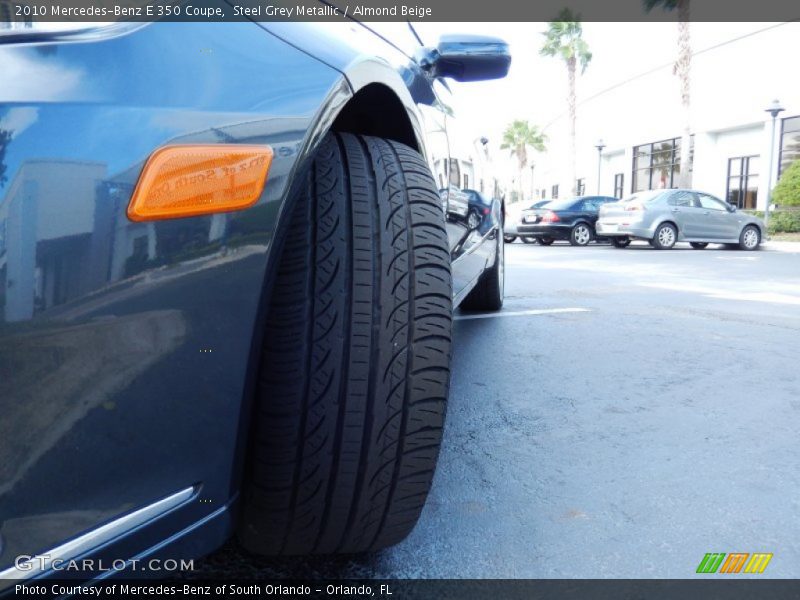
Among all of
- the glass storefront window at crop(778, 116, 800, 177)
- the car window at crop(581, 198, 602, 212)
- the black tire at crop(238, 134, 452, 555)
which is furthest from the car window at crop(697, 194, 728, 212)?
the black tire at crop(238, 134, 452, 555)

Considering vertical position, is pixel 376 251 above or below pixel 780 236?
above

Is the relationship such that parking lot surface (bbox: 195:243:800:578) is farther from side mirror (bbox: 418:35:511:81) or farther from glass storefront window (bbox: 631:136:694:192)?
glass storefront window (bbox: 631:136:694:192)

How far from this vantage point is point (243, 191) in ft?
3.48

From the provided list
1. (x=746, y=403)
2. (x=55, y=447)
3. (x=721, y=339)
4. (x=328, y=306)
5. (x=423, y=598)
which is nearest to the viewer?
(x=55, y=447)

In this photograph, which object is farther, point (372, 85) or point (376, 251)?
point (372, 85)

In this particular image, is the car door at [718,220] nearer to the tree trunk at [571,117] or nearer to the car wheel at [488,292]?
the car wheel at [488,292]

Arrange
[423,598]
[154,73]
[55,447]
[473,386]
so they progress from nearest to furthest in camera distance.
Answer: [55,447] → [154,73] → [423,598] → [473,386]

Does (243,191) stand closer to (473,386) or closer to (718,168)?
(473,386)

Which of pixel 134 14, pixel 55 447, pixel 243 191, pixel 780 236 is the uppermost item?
pixel 134 14

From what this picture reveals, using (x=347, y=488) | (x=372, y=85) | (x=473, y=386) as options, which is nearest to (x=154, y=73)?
(x=372, y=85)

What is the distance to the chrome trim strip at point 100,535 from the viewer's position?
896 mm

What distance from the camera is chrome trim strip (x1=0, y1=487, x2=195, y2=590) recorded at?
90cm

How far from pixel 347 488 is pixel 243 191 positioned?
1.88 ft

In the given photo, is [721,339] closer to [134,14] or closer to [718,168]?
[134,14]
